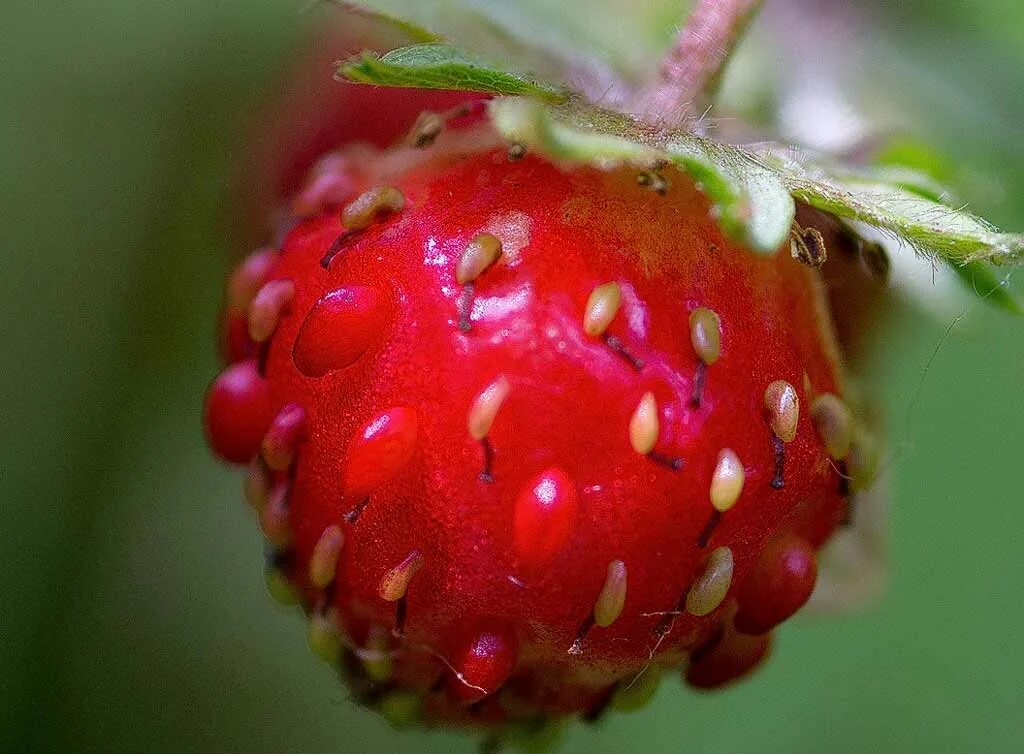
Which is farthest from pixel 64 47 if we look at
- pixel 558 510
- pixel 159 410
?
pixel 558 510

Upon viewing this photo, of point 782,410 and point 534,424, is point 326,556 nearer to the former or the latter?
point 534,424

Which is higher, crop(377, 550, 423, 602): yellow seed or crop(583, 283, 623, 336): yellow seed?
crop(583, 283, 623, 336): yellow seed

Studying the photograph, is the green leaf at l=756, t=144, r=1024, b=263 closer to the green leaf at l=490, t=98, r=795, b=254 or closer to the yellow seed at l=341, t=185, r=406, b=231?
the green leaf at l=490, t=98, r=795, b=254

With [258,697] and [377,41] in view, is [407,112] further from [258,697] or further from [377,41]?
[258,697]

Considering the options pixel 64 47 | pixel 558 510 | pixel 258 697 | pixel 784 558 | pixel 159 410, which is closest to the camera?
pixel 558 510

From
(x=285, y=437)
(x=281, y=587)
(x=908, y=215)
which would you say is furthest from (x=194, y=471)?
(x=908, y=215)

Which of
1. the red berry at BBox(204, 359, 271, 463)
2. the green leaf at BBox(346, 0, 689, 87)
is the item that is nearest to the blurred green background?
the green leaf at BBox(346, 0, 689, 87)

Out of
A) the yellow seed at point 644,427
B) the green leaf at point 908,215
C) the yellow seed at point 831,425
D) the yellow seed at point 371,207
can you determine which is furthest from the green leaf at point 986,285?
the yellow seed at point 371,207
